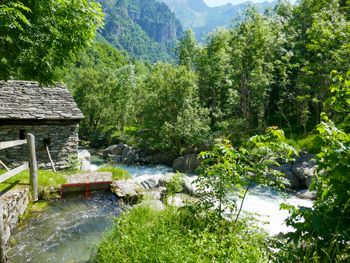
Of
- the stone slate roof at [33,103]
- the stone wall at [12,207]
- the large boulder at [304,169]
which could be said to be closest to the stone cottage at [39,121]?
the stone slate roof at [33,103]

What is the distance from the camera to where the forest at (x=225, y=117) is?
132 inches

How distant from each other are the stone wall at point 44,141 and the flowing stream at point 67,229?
5188 millimetres

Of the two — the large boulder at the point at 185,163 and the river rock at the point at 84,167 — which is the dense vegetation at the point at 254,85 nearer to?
the large boulder at the point at 185,163

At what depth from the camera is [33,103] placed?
13.4m

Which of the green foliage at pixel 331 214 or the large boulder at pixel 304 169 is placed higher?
the green foliage at pixel 331 214

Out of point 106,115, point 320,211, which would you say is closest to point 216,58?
point 106,115

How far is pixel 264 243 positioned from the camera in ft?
15.2

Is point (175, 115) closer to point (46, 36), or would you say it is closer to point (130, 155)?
point (130, 155)

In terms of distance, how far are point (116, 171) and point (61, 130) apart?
4426mm

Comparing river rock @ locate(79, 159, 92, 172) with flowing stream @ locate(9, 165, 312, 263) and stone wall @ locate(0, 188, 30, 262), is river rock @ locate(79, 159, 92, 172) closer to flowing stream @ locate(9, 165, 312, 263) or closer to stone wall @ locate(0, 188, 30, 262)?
flowing stream @ locate(9, 165, 312, 263)

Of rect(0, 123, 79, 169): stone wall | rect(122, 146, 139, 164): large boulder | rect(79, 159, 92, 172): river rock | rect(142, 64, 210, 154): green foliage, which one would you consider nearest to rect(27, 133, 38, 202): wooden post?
rect(79, 159, 92, 172): river rock

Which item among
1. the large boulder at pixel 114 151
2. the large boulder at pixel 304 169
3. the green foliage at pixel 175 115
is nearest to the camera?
the large boulder at pixel 304 169

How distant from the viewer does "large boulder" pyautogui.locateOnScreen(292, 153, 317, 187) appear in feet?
44.5

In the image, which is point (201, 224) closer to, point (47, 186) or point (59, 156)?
point (47, 186)
